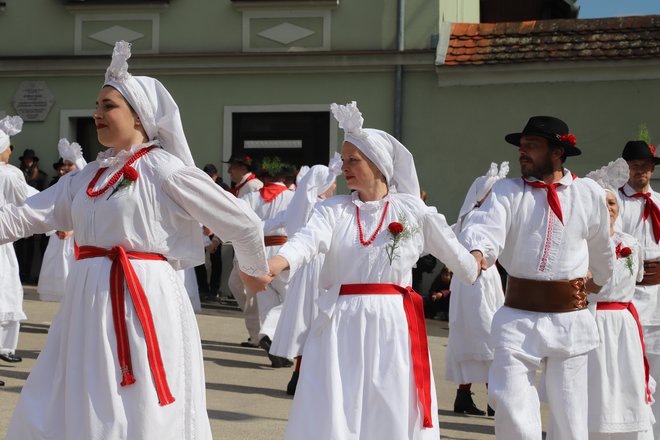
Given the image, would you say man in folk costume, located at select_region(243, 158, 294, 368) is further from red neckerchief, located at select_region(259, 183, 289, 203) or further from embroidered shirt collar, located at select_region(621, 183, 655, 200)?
embroidered shirt collar, located at select_region(621, 183, 655, 200)

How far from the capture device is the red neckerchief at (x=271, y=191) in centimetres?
1262

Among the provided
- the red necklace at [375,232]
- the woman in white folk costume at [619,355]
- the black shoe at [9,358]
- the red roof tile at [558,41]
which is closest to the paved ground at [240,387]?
the black shoe at [9,358]

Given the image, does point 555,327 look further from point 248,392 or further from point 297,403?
point 248,392

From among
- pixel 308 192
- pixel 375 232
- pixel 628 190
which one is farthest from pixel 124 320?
pixel 308 192

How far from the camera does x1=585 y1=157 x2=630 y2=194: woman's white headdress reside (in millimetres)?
8375

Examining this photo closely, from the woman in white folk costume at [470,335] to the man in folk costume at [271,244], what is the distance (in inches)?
91.4

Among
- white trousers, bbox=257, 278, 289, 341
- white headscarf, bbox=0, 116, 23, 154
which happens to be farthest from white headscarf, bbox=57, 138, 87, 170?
white trousers, bbox=257, 278, 289, 341

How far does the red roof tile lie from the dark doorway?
2.48 m

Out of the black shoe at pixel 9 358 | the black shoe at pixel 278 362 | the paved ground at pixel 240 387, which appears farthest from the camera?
the black shoe at pixel 278 362

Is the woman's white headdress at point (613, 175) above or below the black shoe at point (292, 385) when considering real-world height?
above

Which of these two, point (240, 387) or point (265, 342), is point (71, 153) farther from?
point (240, 387)

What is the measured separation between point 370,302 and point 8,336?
17.6 feet

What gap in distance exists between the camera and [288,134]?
1981cm

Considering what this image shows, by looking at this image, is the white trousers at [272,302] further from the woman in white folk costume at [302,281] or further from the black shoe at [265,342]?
the woman in white folk costume at [302,281]
